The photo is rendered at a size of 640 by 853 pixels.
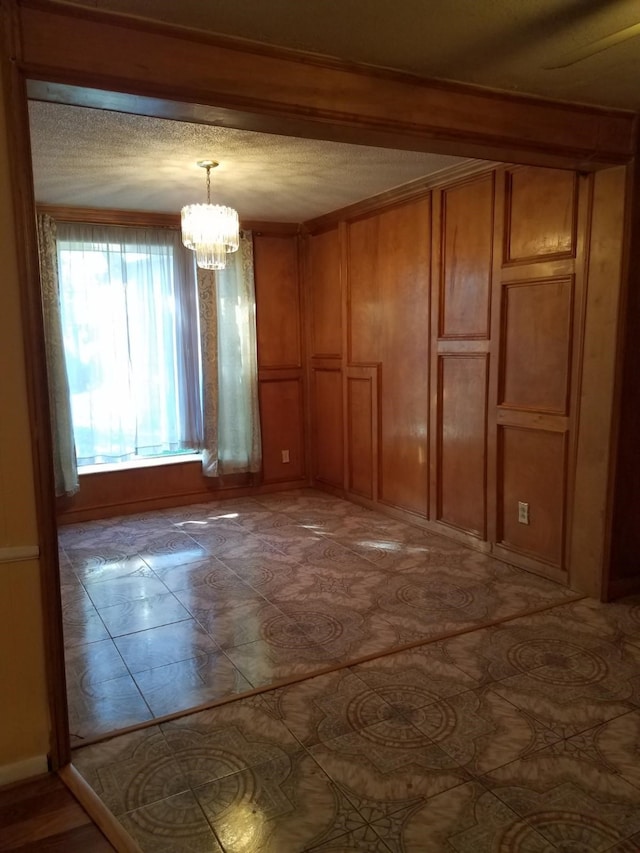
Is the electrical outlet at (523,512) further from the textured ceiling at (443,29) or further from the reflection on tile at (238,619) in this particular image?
the textured ceiling at (443,29)

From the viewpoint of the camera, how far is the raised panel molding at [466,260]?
3641 mm

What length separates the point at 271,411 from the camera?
5496 millimetres

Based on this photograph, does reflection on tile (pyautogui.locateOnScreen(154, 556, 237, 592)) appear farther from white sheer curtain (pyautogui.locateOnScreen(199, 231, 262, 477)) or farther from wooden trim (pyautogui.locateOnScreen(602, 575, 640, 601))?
wooden trim (pyautogui.locateOnScreen(602, 575, 640, 601))

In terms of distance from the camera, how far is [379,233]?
452 centimetres

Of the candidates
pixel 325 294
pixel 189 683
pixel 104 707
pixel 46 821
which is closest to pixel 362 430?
pixel 325 294

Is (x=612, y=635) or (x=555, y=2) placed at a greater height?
(x=555, y=2)

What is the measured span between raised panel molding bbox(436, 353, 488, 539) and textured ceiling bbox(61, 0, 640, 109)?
1.77m

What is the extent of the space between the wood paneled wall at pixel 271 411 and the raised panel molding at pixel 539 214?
237 cm

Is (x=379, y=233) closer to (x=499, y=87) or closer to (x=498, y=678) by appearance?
(x=499, y=87)

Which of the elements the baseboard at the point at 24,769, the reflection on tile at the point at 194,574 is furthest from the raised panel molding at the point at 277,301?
the baseboard at the point at 24,769

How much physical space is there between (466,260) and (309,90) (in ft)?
6.46

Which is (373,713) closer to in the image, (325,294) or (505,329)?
(505,329)

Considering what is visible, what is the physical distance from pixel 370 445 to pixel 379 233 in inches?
62.4

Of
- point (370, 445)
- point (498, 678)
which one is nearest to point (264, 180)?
point (370, 445)
